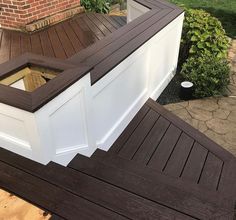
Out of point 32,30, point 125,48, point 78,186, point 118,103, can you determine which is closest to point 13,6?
point 32,30

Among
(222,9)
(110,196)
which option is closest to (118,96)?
(110,196)

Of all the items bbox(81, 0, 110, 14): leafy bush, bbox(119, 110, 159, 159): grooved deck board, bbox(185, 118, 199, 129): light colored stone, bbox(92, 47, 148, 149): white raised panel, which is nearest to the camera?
bbox(92, 47, 148, 149): white raised panel

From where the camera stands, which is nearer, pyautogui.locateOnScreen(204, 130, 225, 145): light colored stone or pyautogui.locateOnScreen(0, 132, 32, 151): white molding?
pyautogui.locateOnScreen(0, 132, 32, 151): white molding

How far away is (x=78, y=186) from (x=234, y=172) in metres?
1.96

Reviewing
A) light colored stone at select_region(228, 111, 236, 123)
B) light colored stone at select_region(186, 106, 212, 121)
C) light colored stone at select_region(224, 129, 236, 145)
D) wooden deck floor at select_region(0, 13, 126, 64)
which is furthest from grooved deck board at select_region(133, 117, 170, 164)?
wooden deck floor at select_region(0, 13, 126, 64)

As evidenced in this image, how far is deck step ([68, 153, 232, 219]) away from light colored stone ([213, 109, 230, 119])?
217 cm

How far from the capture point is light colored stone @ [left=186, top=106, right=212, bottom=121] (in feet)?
14.6

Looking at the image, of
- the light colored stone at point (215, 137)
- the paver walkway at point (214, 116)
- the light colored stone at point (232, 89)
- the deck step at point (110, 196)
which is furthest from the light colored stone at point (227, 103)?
the deck step at point (110, 196)

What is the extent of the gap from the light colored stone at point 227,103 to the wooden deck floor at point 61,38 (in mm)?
2274

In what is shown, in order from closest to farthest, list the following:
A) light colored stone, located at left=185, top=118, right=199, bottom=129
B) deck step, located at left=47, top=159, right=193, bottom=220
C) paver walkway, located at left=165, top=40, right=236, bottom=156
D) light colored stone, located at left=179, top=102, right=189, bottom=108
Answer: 1. deck step, located at left=47, top=159, right=193, bottom=220
2. paver walkway, located at left=165, top=40, right=236, bottom=156
3. light colored stone, located at left=185, top=118, right=199, bottom=129
4. light colored stone, located at left=179, top=102, right=189, bottom=108

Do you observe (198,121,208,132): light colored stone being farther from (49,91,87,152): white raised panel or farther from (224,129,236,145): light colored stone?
(49,91,87,152): white raised panel

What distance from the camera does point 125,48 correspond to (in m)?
3.46

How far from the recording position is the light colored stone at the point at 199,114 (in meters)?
4.45

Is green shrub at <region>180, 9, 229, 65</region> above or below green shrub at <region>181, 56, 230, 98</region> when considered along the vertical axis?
above
